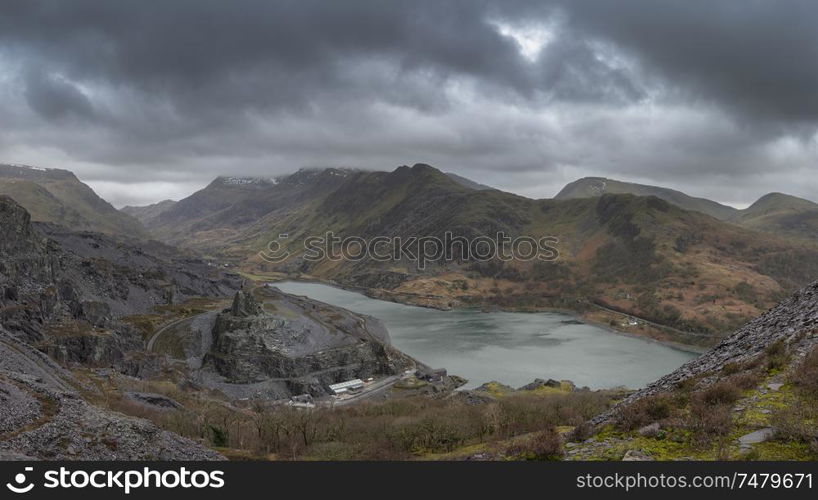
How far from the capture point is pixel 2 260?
96.8m

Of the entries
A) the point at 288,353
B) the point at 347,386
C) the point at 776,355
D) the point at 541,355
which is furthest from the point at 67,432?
the point at 541,355

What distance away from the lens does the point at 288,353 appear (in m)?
116

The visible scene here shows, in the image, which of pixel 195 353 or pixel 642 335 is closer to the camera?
pixel 195 353

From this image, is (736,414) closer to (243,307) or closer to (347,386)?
(347,386)

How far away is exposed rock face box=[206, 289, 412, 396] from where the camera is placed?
4277 inches

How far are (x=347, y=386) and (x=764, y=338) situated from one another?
97.3 meters

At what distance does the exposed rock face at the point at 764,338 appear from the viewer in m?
21.5

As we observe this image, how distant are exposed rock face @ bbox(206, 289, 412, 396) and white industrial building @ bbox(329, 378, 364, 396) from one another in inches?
79.9

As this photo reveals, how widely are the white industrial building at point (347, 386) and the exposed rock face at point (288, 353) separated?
203 centimetres

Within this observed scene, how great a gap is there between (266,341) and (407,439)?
82.6m

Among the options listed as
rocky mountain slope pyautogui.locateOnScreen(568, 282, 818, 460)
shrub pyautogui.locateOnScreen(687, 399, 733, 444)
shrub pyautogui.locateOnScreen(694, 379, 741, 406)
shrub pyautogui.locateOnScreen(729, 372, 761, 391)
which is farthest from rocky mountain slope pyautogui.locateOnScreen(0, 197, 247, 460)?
shrub pyautogui.locateOnScreen(729, 372, 761, 391)

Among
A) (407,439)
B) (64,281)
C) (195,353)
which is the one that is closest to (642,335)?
(195,353)
